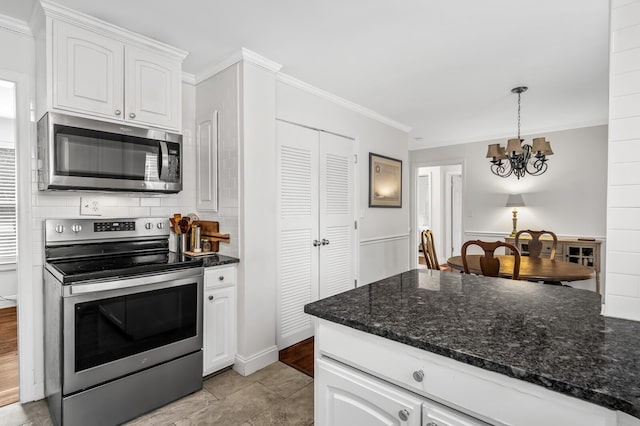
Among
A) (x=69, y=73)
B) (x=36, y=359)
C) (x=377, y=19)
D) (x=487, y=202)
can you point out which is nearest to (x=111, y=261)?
(x=36, y=359)

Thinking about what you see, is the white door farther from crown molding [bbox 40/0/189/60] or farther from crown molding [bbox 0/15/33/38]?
crown molding [bbox 0/15/33/38]

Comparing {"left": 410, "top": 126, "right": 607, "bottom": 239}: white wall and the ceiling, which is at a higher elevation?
the ceiling

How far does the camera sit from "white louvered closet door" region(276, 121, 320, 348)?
9.75 feet

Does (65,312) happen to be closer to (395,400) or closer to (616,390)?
(395,400)

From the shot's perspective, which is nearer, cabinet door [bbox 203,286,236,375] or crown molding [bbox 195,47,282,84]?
cabinet door [bbox 203,286,236,375]

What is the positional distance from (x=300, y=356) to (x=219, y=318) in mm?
824

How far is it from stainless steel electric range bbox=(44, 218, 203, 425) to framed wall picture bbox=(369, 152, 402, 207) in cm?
244

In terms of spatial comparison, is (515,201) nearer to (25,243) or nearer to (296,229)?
(296,229)

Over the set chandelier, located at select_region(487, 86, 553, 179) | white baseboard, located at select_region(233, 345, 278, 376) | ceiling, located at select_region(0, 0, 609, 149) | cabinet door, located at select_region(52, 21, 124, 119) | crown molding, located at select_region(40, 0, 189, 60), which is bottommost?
white baseboard, located at select_region(233, 345, 278, 376)

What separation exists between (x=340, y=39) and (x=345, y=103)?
50.8 inches

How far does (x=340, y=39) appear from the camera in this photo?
2359 mm

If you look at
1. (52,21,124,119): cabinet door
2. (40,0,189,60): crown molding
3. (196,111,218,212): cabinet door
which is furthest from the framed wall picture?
(52,21,124,119): cabinet door

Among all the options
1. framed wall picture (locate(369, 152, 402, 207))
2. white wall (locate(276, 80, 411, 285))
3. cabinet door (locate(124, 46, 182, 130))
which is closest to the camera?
cabinet door (locate(124, 46, 182, 130))

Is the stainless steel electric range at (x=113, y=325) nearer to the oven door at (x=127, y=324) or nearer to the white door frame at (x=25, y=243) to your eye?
the oven door at (x=127, y=324)
